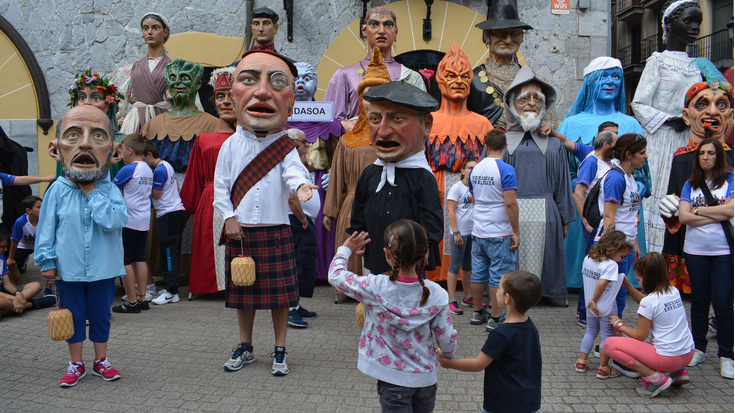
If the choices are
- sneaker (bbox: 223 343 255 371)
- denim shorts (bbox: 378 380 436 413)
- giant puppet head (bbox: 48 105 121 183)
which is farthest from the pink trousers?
giant puppet head (bbox: 48 105 121 183)

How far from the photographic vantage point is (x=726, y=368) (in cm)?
351

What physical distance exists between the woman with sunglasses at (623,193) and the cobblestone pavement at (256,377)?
0.79 meters

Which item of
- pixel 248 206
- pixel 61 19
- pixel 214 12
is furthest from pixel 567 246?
pixel 61 19

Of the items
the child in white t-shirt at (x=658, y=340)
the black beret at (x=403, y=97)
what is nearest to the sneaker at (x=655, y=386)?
the child in white t-shirt at (x=658, y=340)

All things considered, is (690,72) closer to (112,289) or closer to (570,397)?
(570,397)

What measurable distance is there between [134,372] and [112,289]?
1.89ft

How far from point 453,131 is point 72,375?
3.99 meters

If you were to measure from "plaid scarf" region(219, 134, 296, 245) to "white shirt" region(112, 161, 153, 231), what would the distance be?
1.90m

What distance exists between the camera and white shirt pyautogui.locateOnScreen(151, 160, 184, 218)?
17.3 ft

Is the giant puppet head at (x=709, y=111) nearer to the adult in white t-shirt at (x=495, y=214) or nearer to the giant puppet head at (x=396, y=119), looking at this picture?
the adult in white t-shirt at (x=495, y=214)

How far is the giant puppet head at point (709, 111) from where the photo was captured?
415 centimetres

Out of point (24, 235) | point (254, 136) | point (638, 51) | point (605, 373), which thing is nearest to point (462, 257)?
point (605, 373)

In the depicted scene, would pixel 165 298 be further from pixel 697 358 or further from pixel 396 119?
pixel 697 358

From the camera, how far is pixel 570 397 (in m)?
3.16
